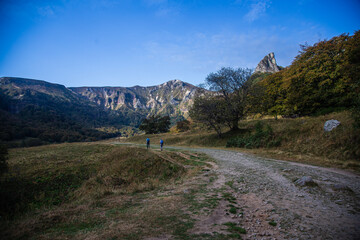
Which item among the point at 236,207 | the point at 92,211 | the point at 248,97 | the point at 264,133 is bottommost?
the point at 92,211

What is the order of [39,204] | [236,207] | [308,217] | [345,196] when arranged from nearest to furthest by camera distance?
[308,217] → [236,207] → [345,196] → [39,204]

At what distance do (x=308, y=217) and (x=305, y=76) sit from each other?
34.8m

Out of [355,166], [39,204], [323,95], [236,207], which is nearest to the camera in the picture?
[236,207]

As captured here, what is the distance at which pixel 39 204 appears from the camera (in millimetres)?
9227

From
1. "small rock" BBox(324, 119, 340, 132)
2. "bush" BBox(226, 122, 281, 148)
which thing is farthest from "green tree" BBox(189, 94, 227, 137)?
"small rock" BBox(324, 119, 340, 132)

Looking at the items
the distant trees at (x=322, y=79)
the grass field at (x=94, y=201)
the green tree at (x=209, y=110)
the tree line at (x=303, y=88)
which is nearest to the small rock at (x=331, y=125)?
the distant trees at (x=322, y=79)

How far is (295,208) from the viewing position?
5.68 meters

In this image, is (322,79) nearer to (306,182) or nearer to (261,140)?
(261,140)

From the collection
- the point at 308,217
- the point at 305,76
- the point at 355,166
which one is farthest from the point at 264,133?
the point at 308,217

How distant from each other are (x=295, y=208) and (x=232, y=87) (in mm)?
26493

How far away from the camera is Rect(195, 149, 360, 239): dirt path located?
4.23m

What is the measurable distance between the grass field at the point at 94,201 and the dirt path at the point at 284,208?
1430 millimetres

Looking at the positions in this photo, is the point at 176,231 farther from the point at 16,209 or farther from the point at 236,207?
the point at 16,209

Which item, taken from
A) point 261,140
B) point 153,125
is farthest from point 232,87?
point 153,125
